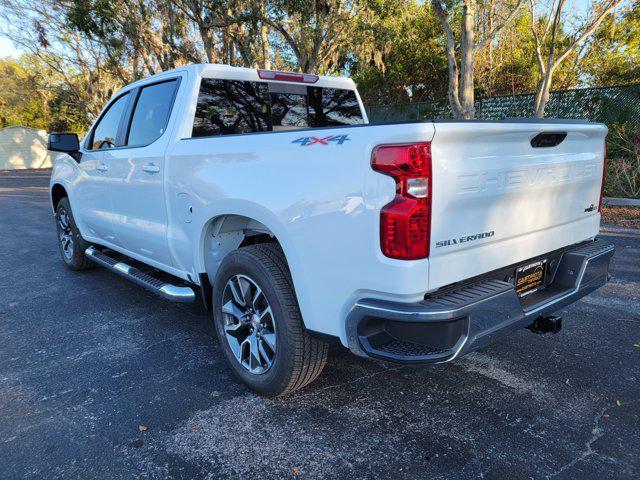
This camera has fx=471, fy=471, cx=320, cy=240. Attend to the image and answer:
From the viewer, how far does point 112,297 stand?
16.4 feet

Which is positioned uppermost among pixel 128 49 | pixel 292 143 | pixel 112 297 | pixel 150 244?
pixel 128 49

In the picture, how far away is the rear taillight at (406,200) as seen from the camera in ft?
6.69

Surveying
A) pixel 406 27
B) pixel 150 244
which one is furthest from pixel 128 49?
pixel 150 244

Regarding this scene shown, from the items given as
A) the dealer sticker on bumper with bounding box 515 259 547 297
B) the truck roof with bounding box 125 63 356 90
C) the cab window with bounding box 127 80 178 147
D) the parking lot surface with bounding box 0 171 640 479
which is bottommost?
the parking lot surface with bounding box 0 171 640 479

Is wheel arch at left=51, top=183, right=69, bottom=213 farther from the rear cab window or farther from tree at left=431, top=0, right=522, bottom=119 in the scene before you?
tree at left=431, top=0, right=522, bottom=119

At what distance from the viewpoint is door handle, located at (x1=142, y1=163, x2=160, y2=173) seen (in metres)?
3.60

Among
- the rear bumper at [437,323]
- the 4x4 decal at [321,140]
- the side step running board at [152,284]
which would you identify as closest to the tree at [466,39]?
the side step running board at [152,284]

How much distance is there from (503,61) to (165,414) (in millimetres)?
16601

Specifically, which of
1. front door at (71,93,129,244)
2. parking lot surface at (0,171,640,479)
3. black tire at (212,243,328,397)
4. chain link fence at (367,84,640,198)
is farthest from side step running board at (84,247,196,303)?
chain link fence at (367,84,640,198)

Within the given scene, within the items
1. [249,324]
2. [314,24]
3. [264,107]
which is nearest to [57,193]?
[264,107]

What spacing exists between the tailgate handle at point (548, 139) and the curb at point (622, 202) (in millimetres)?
8250

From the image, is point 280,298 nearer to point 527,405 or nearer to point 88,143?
point 527,405

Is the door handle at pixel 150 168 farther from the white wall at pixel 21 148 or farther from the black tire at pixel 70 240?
the white wall at pixel 21 148

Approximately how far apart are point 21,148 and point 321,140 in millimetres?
40176
